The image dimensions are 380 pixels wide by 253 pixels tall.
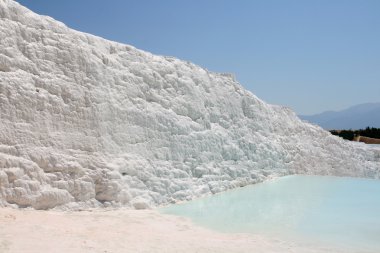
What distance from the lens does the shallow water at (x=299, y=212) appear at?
4805mm

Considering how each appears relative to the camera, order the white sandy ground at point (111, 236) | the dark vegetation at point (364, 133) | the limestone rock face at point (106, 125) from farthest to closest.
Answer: the dark vegetation at point (364, 133) < the limestone rock face at point (106, 125) < the white sandy ground at point (111, 236)

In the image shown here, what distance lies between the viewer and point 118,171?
20.0 feet

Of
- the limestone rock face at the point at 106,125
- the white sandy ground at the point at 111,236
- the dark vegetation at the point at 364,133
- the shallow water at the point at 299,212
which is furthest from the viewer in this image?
the dark vegetation at the point at 364,133

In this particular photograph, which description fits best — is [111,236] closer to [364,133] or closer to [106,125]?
[106,125]

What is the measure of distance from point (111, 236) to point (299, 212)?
319 centimetres

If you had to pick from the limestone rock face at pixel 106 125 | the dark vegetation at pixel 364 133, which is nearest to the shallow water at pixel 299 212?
the limestone rock face at pixel 106 125

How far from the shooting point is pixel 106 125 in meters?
6.36

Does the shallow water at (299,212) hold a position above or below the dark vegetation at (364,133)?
below

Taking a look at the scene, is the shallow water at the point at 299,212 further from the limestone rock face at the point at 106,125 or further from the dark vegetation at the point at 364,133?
the dark vegetation at the point at 364,133

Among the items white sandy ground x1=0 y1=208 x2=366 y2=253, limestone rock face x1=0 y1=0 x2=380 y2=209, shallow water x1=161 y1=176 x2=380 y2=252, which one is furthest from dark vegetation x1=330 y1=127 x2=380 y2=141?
white sandy ground x1=0 y1=208 x2=366 y2=253

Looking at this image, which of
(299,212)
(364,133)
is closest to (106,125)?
(299,212)

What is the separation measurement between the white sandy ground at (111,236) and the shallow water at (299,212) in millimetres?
430

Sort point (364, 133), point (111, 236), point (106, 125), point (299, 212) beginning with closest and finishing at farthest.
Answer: point (111, 236)
point (299, 212)
point (106, 125)
point (364, 133)

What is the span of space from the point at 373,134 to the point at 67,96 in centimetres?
2364
